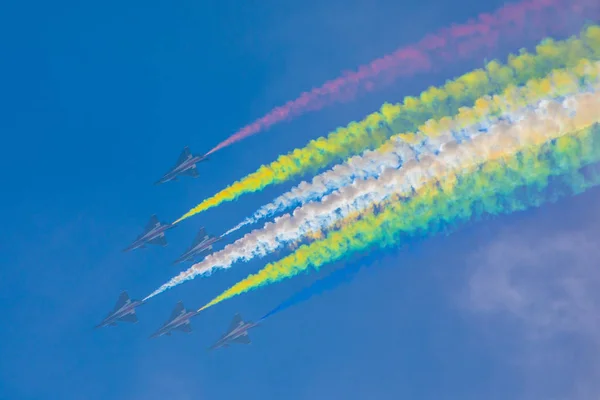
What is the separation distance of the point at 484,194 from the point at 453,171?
1.73 m

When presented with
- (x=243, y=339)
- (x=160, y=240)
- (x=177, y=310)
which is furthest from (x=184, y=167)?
(x=243, y=339)

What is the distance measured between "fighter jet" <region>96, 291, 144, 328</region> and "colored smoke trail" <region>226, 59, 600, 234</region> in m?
14.3

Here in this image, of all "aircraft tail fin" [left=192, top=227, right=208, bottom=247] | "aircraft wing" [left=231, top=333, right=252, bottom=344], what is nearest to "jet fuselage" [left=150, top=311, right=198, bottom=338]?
"aircraft wing" [left=231, top=333, right=252, bottom=344]

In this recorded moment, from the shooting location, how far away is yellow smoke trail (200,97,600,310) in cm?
3531

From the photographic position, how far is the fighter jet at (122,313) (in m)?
58.5

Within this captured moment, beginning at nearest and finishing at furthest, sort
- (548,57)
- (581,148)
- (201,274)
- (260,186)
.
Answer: (581,148)
(548,57)
(260,186)
(201,274)

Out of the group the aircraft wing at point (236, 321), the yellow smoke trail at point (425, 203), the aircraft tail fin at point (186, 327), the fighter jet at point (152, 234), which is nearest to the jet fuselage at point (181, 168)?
the fighter jet at point (152, 234)

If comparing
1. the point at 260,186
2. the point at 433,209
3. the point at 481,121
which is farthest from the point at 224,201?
the point at 481,121

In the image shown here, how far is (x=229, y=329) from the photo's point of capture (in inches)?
2215

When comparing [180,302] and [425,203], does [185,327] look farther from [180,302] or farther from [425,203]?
[425,203]

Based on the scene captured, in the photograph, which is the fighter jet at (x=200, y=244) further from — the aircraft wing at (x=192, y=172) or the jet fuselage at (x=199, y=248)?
the aircraft wing at (x=192, y=172)

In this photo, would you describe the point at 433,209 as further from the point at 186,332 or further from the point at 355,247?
the point at 186,332

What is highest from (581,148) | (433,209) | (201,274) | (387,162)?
(201,274)

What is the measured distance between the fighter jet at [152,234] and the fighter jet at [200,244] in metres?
2.38
